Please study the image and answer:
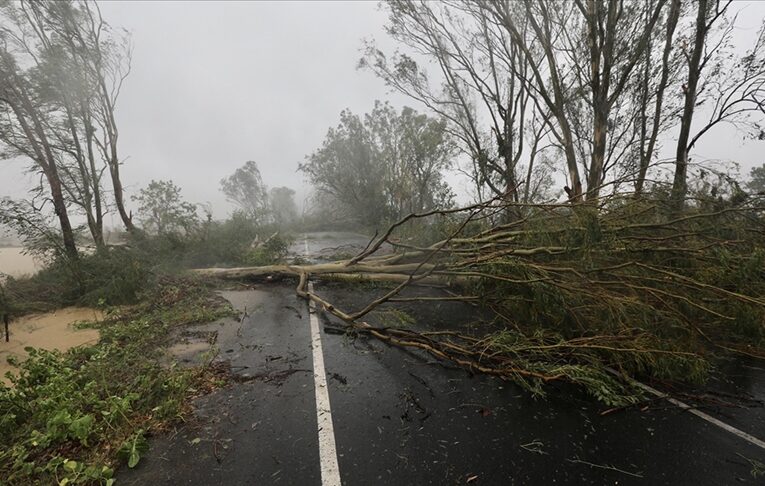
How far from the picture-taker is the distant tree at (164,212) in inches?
430

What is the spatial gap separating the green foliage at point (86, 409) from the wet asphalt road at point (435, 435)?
0.27 m

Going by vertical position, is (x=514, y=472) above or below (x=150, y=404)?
below

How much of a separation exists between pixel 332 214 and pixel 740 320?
86.7 feet

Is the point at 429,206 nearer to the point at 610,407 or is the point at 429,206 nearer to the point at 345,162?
the point at 345,162

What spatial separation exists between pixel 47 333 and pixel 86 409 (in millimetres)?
3472

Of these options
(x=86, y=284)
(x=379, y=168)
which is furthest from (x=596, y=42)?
(x=379, y=168)

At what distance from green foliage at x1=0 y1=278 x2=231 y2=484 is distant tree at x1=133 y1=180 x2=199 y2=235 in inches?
274

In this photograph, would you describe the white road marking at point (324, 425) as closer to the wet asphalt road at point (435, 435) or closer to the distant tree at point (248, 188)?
the wet asphalt road at point (435, 435)

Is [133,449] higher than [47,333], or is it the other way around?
[47,333]

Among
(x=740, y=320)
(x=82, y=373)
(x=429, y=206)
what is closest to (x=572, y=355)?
(x=740, y=320)

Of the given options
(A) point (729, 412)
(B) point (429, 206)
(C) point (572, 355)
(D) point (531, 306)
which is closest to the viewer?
(A) point (729, 412)

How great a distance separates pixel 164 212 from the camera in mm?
11805

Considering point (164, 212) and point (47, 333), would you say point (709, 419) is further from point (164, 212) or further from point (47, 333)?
point (164, 212)

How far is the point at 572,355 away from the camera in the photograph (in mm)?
3635
